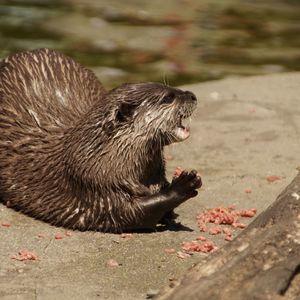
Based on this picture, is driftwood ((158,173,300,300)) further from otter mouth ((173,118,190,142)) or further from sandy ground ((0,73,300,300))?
otter mouth ((173,118,190,142))

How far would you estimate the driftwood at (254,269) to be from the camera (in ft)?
10.5

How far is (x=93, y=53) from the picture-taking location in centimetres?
962

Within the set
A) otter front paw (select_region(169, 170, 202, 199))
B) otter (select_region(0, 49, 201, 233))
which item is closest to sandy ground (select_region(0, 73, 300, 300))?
otter (select_region(0, 49, 201, 233))

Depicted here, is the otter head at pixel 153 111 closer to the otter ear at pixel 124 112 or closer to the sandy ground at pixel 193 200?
the otter ear at pixel 124 112

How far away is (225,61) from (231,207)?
13.7 ft

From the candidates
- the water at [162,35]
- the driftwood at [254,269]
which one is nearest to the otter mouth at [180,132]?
the driftwood at [254,269]

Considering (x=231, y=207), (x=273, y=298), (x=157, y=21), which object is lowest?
(x=157, y=21)

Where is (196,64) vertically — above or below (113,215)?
below

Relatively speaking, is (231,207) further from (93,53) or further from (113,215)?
(93,53)

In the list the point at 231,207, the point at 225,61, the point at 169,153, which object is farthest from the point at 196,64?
the point at 231,207

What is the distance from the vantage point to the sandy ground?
429 cm

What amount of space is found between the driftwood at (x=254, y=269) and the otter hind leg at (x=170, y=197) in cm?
136

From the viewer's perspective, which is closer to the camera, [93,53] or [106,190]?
[106,190]

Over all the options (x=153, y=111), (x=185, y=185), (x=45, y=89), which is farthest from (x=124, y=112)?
(x=45, y=89)
